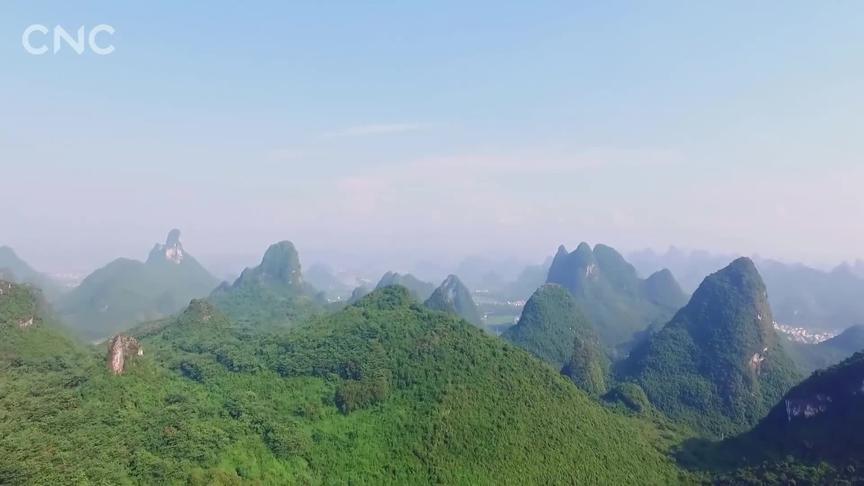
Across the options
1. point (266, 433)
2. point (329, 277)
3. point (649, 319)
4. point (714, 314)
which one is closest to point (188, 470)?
point (266, 433)

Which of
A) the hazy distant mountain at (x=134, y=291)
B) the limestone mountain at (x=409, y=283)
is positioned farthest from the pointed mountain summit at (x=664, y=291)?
the hazy distant mountain at (x=134, y=291)

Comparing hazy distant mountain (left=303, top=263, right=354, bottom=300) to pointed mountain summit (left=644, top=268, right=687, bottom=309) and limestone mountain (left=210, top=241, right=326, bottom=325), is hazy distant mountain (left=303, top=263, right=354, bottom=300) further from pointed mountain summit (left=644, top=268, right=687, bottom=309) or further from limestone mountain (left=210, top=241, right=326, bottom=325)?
pointed mountain summit (left=644, top=268, right=687, bottom=309)

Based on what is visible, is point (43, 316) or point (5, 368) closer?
point (5, 368)

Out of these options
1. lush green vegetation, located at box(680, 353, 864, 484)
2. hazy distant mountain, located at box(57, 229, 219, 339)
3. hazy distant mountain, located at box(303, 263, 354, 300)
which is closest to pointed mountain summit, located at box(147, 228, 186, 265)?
hazy distant mountain, located at box(57, 229, 219, 339)

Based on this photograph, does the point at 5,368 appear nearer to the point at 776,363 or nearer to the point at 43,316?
the point at 43,316

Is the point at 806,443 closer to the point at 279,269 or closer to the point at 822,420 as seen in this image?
the point at 822,420

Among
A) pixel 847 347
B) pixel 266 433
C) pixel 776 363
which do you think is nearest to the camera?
pixel 266 433
